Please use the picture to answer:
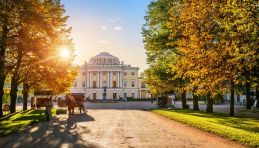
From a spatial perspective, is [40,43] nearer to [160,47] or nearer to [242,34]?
[242,34]

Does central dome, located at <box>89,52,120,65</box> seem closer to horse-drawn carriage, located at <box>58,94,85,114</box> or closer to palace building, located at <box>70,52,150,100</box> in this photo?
palace building, located at <box>70,52,150,100</box>

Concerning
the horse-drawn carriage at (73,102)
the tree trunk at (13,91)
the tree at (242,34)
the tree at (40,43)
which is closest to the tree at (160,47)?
the horse-drawn carriage at (73,102)

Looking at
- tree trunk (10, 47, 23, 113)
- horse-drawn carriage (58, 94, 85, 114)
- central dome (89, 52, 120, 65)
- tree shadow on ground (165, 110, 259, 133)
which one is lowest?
tree shadow on ground (165, 110, 259, 133)

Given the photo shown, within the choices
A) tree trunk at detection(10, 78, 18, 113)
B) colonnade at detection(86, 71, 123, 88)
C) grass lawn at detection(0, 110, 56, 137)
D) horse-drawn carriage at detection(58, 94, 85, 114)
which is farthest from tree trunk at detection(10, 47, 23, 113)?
colonnade at detection(86, 71, 123, 88)

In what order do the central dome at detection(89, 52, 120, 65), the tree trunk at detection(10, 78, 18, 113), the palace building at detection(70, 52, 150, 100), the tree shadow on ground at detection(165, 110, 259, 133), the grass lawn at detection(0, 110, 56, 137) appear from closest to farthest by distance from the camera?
1. the grass lawn at detection(0, 110, 56, 137)
2. the tree shadow on ground at detection(165, 110, 259, 133)
3. the tree trunk at detection(10, 78, 18, 113)
4. the palace building at detection(70, 52, 150, 100)
5. the central dome at detection(89, 52, 120, 65)

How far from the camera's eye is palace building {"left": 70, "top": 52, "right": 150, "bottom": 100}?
434 feet

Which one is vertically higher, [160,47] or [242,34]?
[160,47]

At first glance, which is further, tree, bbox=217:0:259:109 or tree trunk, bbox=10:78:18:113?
tree trunk, bbox=10:78:18:113

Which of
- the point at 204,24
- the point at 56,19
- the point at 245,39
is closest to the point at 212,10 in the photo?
the point at 204,24

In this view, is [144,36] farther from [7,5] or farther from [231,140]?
[231,140]

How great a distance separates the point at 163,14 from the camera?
38.4 m

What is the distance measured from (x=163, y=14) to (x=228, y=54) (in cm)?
1929

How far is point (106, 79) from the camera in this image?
13400cm

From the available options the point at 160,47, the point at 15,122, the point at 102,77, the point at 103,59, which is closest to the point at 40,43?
the point at 15,122
